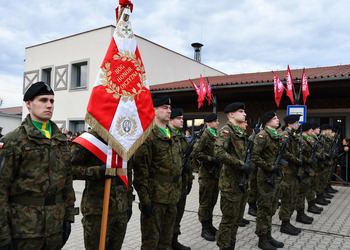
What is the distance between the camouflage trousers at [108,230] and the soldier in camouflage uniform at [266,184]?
2.41 meters

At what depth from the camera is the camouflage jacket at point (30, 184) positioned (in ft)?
6.91

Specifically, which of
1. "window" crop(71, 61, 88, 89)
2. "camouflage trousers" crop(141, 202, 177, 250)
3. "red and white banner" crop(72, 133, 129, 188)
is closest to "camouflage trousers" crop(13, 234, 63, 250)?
"red and white banner" crop(72, 133, 129, 188)

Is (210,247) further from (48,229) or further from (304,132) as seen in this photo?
(304,132)

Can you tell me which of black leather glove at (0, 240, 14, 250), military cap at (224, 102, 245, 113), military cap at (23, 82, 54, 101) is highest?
military cap at (224, 102, 245, 113)

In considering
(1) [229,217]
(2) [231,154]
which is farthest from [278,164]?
(1) [229,217]

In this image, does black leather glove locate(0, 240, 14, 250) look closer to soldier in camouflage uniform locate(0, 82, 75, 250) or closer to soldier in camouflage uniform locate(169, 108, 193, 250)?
soldier in camouflage uniform locate(0, 82, 75, 250)

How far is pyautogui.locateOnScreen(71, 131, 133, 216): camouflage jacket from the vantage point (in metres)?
2.71

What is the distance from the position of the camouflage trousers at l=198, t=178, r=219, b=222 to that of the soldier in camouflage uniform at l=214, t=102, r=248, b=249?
1.03 metres

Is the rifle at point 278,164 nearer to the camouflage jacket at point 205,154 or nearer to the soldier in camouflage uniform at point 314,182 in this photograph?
the camouflage jacket at point 205,154

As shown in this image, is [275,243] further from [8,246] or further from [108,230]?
[8,246]

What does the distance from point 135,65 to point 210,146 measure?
2.73 meters

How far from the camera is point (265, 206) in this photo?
4.37 meters

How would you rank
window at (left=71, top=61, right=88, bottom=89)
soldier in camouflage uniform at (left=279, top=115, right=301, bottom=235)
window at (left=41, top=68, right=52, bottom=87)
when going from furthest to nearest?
window at (left=41, top=68, right=52, bottom=87), window at (left=71, top=61, right=88, bottom=89), soldier in camouflage uniform at (left=279, top=115, right=301, bottom=235)

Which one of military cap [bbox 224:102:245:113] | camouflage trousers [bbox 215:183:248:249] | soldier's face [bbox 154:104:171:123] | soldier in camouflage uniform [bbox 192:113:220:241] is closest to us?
soldier's face [bbox 154:104:171:123]
